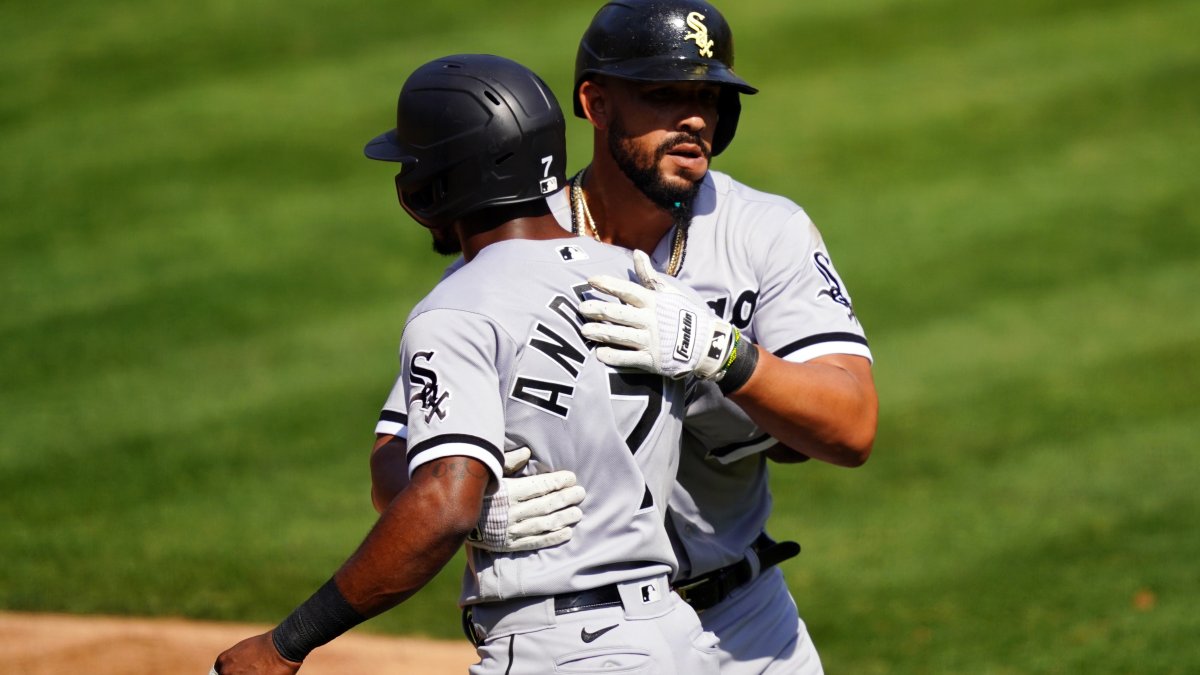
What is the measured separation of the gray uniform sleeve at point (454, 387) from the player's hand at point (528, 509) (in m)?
0.08

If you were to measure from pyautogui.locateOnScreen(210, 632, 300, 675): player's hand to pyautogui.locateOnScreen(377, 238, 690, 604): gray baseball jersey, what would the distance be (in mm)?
429

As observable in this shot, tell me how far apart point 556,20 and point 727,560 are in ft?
29.9

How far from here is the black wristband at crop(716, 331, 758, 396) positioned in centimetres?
301

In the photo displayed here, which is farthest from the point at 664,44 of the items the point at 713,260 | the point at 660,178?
the point at 713,260

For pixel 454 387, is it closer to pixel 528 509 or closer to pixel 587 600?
pixel 528 509

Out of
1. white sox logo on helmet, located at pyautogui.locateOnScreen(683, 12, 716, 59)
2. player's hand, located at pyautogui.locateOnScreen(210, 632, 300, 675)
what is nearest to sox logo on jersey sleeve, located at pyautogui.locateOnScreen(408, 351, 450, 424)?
player's hand, located at pyautogui.locateOnScreen(210, 632, 300, 675)

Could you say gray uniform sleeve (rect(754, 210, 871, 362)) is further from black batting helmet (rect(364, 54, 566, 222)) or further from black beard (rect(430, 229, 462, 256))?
black beard (rect(430, 229, 462, 256))

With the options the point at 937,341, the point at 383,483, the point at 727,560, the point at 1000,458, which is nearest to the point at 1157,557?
the point at 1000,458

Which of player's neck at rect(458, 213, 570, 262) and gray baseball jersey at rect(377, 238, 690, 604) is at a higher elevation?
player's neck at rect(458, 213, 570, 262)

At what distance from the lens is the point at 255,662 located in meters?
2.69

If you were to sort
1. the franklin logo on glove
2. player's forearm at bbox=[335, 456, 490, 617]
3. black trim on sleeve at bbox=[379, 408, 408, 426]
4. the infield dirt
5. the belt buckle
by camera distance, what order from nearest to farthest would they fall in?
player's forearm at bbox=[335, 456, 490, 617] < the franklin logo on glove < black trim on sleeve at bbox=[379, 408, 408, 426] < the belt buckle < the infield dirt

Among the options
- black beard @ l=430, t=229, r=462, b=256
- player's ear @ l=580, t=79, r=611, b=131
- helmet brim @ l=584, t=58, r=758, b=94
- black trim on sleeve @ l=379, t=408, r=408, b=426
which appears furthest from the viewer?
player's ear @ l=580, t=79, r=611, b=131

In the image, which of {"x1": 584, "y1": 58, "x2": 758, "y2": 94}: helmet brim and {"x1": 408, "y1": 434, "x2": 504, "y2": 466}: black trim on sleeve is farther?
{"x1": 584, "y1": 58, "x2": 758, "y2": 94}: helmet brim

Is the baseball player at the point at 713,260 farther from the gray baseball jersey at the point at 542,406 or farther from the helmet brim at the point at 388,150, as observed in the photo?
the helmet brim at the point at 388,150
